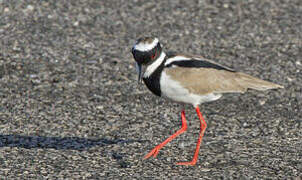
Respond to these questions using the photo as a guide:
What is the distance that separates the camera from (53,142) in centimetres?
764

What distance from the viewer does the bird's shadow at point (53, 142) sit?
7.50 meters

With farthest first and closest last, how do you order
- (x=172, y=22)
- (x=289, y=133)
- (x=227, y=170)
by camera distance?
(x=172, y=22) < (x=289, y=133) < (x=227, y=170)

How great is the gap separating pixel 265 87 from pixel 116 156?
76.8 inches

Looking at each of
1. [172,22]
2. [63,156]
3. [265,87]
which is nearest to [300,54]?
[172,22]

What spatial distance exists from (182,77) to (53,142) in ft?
6.21

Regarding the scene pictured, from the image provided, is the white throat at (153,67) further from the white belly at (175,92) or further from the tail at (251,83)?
the tail at (251,83)

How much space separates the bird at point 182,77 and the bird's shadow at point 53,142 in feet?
2.53

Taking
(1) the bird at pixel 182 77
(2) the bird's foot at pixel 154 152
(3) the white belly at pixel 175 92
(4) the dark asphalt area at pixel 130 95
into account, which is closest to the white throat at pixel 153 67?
(1) the bird at pixel 182 77

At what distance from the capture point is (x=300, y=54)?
10.6 meters

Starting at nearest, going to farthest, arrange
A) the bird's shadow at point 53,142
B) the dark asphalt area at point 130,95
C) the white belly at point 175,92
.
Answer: the white belly at point 175,92
the dark asphalt area at point 130,95
the bird's shadow at point 53,142

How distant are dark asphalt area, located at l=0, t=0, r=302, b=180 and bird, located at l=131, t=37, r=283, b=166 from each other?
0.57 m

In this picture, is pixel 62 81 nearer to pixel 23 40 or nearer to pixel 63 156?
pixel 23 40

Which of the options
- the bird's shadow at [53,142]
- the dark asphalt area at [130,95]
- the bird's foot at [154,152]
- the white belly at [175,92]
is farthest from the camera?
the bird's shadow at [53,142]

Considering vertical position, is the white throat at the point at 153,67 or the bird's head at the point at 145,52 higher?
the bird's head at the point at 145,52
